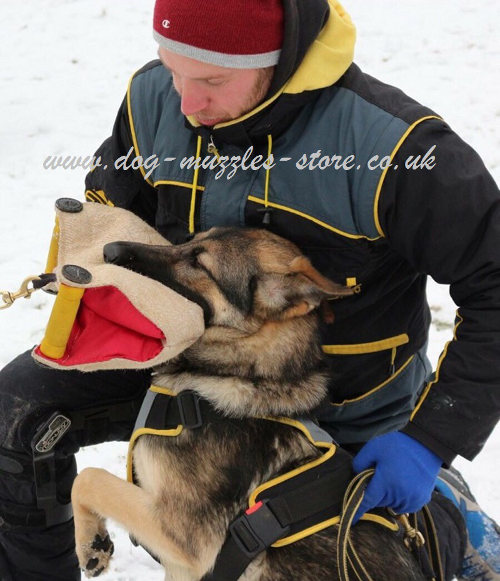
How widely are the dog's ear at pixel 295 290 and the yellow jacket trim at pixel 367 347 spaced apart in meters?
0.20

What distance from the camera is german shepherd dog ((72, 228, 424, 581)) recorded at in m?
2.37

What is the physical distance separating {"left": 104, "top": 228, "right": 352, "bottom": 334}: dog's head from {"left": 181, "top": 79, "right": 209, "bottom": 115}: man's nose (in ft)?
1.35

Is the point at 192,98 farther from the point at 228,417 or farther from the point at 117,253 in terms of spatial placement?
the point at 228,417

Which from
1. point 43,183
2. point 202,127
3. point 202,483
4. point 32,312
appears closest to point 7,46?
point 43,183

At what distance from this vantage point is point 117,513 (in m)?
2.41

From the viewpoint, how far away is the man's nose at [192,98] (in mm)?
2297

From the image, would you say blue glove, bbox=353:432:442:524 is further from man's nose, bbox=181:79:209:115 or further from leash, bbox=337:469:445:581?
man's nose, bbox=181:79:209:115

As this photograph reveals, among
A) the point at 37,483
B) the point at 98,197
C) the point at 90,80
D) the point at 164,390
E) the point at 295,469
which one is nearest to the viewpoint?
the point at 295,469

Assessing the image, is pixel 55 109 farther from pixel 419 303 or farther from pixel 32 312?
pixel 419 303

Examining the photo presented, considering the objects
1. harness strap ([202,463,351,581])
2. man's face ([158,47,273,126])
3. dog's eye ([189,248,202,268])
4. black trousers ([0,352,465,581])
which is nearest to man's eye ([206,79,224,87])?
man's face ([158,47,273,126])

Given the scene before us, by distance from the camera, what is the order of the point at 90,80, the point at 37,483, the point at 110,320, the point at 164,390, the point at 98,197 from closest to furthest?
the point at 110,320
the point at 164,390
the point at 37,483
the point at 98,197
the point at 90,80

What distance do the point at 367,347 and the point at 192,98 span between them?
1006 mm

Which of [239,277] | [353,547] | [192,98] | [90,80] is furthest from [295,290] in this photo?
[90,80]

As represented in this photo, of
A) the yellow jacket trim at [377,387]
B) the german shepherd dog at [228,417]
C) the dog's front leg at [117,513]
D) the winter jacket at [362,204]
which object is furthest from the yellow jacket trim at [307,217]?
the dog's front leg at [117,513]
